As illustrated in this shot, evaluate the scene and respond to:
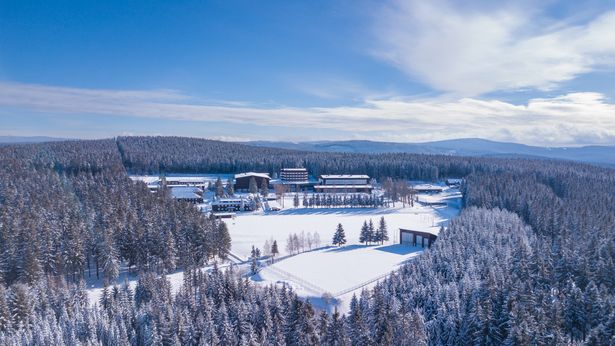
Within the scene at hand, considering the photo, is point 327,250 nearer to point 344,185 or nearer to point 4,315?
point 4,315

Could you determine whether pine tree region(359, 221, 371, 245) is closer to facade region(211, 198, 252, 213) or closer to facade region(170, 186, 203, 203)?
facade region(211, 198, 252, 213)

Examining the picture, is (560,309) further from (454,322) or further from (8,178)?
(8,178)

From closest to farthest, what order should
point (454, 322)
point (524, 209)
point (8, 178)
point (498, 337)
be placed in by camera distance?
1. point (498, 337)
2. point (454, 322)
3. point (524, 209)
4. point (8, 178)

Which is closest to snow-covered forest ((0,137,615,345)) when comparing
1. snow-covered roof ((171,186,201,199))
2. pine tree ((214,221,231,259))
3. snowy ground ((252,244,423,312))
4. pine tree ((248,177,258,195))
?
Answer: pine tree ((214,221,231,259))

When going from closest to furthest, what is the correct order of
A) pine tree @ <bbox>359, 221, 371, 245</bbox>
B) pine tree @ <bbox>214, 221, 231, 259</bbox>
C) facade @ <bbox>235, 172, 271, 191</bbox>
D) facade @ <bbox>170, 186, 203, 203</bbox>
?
pine tree @ <bbox>214, 221, 231, 259</bbox> < pine tree @ <bbox>359, 221, 371, 245</bbox> < facade @ <bbox>170, 186, 203, 203</bbox> < facade @ <bbox>235, 172, 271, 191</bbox>

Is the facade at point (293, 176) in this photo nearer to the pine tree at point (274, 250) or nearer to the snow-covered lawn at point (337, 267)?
the snow-covered lawn at point (337, 267)

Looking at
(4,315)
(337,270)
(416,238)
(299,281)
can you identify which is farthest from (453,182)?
(4,315)

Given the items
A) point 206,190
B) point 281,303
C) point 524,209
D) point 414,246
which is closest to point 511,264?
A: point 414,246
